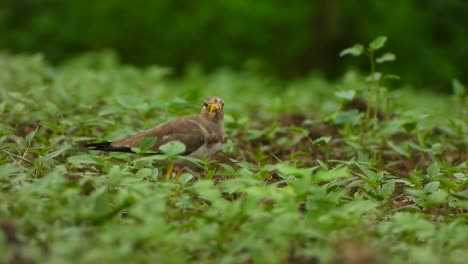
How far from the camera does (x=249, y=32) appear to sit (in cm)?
1716

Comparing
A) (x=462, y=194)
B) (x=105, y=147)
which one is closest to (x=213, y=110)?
(x=105, y=147)

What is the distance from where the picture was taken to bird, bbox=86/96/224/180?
17.5 ft

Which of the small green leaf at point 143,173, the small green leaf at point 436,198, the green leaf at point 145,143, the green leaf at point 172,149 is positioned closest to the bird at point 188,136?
the green leaf at point 145,143

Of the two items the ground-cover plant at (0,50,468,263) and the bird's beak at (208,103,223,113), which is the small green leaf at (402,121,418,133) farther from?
the bird's beak at (208,103,223,113)

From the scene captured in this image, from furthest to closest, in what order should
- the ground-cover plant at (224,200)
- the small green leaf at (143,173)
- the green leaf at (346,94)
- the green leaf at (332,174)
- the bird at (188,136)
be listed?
the green leaf at (346,94)
the bird at (188,136)
the small green leaf at (143,173)
the green leaf at (332,174)
the ground-cover plant at (224,200)

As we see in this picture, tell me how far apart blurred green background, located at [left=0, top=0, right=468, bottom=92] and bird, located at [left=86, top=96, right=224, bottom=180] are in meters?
11.0

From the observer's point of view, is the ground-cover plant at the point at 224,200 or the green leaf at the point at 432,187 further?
the green leaf at the point at 432,187

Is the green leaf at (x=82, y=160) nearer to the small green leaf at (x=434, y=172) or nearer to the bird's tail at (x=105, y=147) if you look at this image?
the bird's tail at (x=105, y=147)

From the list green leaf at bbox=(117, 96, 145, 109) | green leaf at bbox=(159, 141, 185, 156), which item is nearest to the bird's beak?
green leaf at bbox=(117, 96, 145, 109)

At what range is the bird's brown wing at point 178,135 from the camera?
5.45 meters

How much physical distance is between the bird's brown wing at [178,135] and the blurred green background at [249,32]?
1115 cm

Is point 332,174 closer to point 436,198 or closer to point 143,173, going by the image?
point 436,198

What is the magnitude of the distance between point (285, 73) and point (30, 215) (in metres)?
13.7

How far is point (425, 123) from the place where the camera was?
24.2 feet
